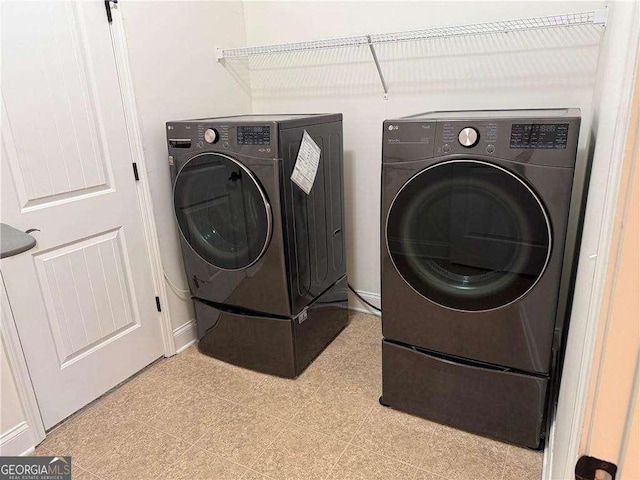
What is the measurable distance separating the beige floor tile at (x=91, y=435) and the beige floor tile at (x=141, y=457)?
1.5 inches

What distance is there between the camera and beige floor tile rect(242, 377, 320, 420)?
1914 millimetres

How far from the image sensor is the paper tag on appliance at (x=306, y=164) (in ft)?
6.31

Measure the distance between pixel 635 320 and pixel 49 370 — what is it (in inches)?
78.0

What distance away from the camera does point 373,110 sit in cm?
238

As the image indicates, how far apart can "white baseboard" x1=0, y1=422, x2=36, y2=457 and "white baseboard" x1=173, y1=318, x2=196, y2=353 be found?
0.75 metres

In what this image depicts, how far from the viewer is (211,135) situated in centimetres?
191

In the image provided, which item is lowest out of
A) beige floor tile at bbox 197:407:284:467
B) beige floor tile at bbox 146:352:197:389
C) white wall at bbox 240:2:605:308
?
beige floor tile at bbox 197:407:284:467

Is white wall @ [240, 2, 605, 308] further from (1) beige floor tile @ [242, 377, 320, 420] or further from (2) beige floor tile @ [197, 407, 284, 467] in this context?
(2) beige floor tile @ [197, 407, 284, 467]

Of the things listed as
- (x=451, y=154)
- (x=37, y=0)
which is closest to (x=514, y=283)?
(x=451, y=154)

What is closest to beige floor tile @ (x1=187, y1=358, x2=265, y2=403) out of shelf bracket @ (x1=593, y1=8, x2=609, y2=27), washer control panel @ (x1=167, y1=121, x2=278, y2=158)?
washer control panel @ (x1=167, y1=121, x2=278, y2=158)

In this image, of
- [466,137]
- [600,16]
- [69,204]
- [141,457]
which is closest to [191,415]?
[141,457]

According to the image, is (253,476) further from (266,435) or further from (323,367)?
(323,367)

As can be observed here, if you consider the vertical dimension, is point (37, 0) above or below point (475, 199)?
above

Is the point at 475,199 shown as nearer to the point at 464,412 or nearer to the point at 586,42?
the point at 464,412
